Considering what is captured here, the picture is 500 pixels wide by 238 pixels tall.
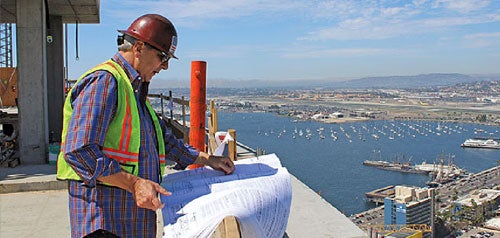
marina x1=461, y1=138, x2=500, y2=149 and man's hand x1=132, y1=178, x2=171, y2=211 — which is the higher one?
man's hand x1=132, y1=178, x2=171, y2=211

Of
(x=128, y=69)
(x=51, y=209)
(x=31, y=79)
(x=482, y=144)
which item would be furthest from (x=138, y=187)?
(x=482, y=144)

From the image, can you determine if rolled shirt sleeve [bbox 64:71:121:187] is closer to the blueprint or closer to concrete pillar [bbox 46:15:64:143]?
the blueprint

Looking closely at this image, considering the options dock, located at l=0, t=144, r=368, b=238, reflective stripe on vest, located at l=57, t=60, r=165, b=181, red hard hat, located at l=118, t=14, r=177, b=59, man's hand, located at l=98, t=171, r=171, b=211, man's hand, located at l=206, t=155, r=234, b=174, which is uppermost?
red hard hat, located at l=118, t=14, r=177, b=59

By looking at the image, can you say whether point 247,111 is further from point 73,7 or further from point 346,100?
point 73,7

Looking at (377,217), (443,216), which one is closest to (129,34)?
(377,217)

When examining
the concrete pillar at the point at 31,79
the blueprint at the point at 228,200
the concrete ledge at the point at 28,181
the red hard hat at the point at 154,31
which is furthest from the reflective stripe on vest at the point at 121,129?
the concrete pillar at the point at 31,79

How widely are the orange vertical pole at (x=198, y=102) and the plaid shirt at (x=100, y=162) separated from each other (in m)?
1.68

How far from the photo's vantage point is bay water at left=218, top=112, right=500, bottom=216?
42.5 meters

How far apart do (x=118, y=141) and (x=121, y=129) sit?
3 centimetres

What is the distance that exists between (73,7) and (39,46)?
2112 mm

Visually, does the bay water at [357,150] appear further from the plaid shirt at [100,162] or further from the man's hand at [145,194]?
the man's hand at [145,194]

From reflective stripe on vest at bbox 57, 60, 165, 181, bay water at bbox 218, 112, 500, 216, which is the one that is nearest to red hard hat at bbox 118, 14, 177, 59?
reflective stripe on vest at bbox 57, 60, 165, 181

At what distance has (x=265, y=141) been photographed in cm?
6347

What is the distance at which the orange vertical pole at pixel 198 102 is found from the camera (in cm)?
310
